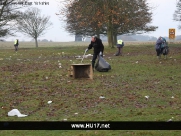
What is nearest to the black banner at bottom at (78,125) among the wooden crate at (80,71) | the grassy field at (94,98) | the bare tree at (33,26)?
the grassy field at (94,98)

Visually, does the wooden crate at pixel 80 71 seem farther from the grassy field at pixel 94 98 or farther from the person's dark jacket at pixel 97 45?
the person's dark jacket at pixel 97 45

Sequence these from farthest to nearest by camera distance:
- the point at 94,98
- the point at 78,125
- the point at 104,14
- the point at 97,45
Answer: the point at 104,14, the point at 97,45, the point at 94,98, the point at 78,125

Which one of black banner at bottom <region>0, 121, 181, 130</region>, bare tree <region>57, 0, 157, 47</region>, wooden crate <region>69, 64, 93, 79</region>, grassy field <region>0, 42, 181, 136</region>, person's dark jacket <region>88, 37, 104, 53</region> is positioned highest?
bare tree <region>57, 0, 157, 47</region>

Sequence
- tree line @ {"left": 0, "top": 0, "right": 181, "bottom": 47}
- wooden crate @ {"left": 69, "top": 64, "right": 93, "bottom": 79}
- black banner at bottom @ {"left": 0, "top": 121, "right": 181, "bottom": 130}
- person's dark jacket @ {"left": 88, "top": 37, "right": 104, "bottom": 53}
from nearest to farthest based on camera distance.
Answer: black banner at bottom @ {"left": 0, "top": 121, "right": 181, "bottom": 130}
wooden crate @ {"left": 69, "top": 64, "right": 93, "bottom": 79}
person's dark jacket @ {"left": 88, "top": 37, "right": 104, "bottom": 53}
tree line @ {"left": 0, "top": 0, "right": 181, "bottom": 47}

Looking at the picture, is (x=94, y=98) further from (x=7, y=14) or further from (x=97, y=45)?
(x=7, y=14)

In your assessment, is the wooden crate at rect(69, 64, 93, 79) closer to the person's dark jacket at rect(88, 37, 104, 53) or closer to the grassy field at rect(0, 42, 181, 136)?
the grassy field at rect(0, 42, 181, 136)

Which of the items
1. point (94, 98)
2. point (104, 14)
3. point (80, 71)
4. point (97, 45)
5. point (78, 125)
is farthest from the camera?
point (104, 14)

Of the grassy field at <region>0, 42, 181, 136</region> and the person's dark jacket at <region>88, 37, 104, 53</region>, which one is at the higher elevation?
the person's dark jacket at <region>88, 37, 104, 53</region>

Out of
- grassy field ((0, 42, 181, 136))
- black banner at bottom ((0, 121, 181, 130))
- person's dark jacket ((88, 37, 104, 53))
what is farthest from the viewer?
person's dark jacket ((88, 37, 104, 53))

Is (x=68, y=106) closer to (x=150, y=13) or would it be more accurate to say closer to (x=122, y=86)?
(x=122, y=86)

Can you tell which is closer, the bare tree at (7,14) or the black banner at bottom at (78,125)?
the black banner at bottom at (78,125)

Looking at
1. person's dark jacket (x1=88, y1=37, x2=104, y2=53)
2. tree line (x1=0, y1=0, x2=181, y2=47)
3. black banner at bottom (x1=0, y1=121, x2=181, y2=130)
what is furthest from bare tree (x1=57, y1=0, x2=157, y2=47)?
black banner at bottom (x1=0, y1=121, x2=181, y2=130)

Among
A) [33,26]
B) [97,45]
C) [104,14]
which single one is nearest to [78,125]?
[97,45]

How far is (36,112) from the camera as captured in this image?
9516 mm
